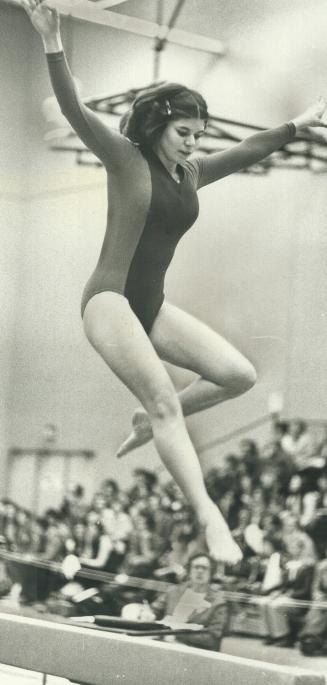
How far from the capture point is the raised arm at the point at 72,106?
4.95 meters

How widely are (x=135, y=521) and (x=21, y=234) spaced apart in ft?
5.66

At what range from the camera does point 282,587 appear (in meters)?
4.49

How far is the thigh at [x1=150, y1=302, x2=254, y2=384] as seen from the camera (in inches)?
189

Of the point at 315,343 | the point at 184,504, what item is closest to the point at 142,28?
the point at 315,343

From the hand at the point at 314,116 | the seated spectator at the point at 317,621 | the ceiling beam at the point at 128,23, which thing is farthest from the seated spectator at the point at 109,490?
the ceiling beam at the point at 128,23

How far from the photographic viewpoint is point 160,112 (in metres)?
4.93

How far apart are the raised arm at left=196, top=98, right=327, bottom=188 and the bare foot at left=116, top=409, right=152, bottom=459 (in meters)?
1.10

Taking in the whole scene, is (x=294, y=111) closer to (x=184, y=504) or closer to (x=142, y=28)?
(x=142, y=28)

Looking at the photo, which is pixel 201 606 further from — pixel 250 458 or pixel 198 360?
pixel 198 360

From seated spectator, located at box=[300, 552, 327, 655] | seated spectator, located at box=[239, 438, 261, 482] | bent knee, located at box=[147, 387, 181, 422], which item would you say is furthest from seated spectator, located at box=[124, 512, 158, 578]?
seated spectator, located at box=[300, 552, 327, 655]

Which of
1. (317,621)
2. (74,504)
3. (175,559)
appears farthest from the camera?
(74,504)

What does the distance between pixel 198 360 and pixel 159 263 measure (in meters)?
0.49

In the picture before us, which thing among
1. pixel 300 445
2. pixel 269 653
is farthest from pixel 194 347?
pixel 269 653

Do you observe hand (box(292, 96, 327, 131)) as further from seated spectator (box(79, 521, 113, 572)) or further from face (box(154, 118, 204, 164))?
seated spectator (box(79, 521, 113, 572))
